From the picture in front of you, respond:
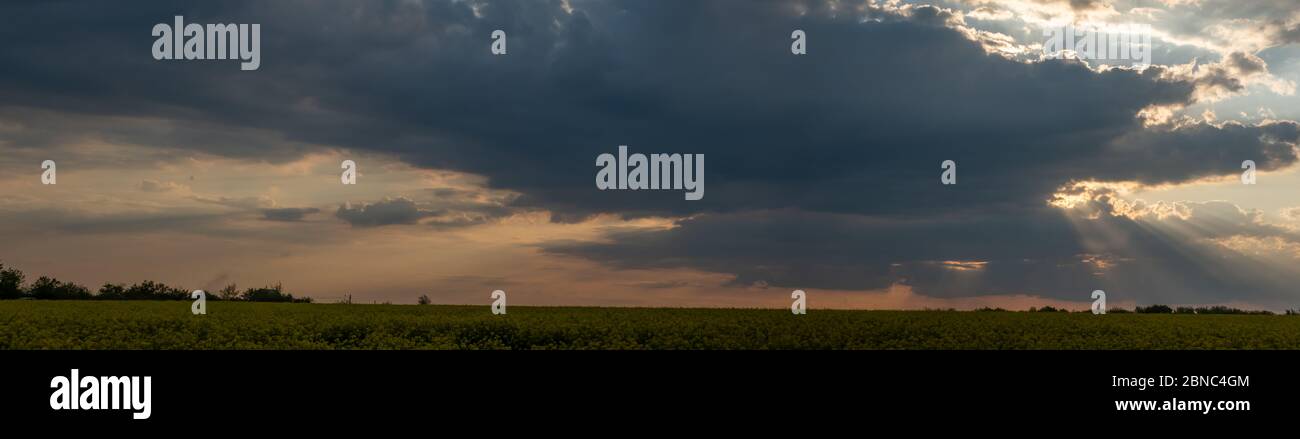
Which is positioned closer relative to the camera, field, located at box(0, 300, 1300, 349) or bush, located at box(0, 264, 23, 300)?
field, located at box(0, 300, 1300, 349)

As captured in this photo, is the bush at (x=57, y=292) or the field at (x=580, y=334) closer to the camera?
the field at (x=580, y=334)

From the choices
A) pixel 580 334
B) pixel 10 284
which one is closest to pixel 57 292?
pixel 10 284

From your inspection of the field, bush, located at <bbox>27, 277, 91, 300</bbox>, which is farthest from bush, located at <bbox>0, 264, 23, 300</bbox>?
the field

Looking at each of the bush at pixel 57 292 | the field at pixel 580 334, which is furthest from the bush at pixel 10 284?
the field at pixel 580 334

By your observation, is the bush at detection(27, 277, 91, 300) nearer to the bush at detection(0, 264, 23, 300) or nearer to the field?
the bush at detection(0, 264, 23, 300)

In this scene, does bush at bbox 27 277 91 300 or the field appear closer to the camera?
the field

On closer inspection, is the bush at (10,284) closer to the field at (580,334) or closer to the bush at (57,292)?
the bush at (57,292)

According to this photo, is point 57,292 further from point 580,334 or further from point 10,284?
point 580,334
